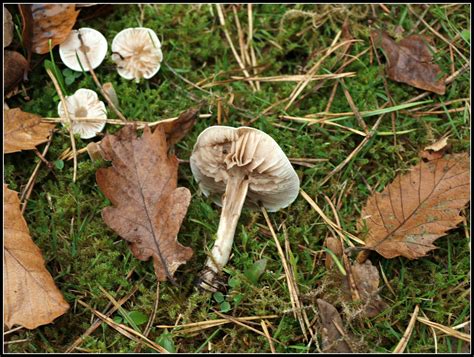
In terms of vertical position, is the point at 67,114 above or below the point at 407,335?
above

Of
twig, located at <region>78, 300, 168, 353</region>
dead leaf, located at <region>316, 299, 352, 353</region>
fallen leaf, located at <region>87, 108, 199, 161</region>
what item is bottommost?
dead leaf, located at <region>316, 299, 352, 353</region>

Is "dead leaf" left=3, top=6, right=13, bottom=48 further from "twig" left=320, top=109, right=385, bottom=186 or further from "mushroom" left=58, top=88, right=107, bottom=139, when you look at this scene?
"twig" left=320, top=109, right=385, bottom=186

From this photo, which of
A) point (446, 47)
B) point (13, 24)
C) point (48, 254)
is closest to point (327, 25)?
point (446, 47)

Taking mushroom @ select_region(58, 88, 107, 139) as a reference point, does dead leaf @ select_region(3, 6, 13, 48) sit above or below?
above

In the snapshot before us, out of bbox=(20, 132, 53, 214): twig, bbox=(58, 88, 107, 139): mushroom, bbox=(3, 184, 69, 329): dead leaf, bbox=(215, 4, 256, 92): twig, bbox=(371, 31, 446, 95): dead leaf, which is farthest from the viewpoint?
bbox=(215, 4, 256, 92): twig

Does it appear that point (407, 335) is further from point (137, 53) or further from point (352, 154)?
point (137, 53)

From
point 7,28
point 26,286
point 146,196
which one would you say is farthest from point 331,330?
point 7,28

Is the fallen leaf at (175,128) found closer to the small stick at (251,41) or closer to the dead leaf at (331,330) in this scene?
the small stick at (251,41)

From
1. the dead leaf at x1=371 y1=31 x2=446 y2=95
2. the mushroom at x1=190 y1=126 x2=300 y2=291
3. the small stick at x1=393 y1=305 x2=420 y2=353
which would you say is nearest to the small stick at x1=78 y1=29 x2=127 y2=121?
the mushroom at x1=190 y1=126 x2=300 y2=291
